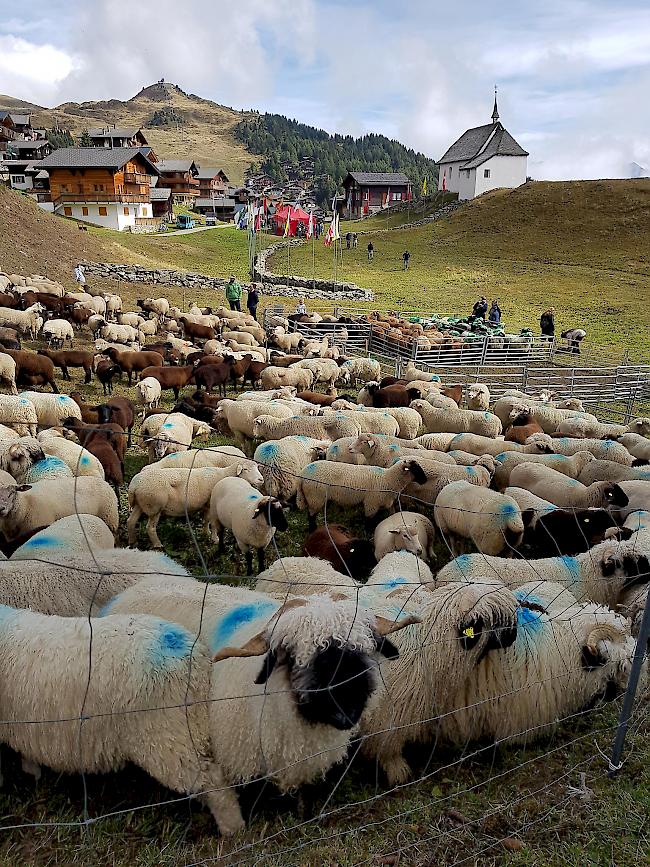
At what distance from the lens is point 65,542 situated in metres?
5.37

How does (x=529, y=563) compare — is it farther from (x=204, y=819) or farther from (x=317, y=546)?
(x=204, y=819)

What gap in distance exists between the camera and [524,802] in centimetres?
358

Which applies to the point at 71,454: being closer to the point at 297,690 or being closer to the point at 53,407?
the point at 53,407

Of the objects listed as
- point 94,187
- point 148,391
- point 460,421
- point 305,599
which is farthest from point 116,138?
point 305,599

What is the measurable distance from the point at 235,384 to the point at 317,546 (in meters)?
9.83

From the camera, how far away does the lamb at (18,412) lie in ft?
31.5

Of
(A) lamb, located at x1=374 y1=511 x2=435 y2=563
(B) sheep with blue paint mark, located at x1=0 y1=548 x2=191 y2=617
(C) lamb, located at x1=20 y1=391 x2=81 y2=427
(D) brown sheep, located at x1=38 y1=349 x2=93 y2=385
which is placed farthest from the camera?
(D) brown sheep, located at x1=38 y1=349 x2=93 y2=385

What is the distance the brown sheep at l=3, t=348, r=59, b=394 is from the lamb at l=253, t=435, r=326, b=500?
707 cm

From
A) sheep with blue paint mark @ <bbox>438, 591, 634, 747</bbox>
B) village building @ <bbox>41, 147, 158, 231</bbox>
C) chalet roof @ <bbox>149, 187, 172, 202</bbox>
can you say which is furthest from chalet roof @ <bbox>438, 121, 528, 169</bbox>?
sheep with blue paint mark @ <bbox>438, 591, 634, 747</bbox>

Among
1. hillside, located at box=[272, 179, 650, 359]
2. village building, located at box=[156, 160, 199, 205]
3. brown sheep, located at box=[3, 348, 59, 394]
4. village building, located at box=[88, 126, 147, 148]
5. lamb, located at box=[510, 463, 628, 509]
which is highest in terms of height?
village building, located at box=[88, 126, 147, 148]

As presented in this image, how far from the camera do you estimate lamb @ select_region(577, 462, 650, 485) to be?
8531mm

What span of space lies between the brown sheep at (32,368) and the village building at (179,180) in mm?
97701

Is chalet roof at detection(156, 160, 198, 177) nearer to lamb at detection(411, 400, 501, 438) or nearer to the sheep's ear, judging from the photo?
lamb at detection(411, 400, 501, 438)

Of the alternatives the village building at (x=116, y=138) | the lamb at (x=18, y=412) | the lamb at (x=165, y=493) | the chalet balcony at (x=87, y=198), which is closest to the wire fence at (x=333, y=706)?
the lamb at (x=165, y=493)
